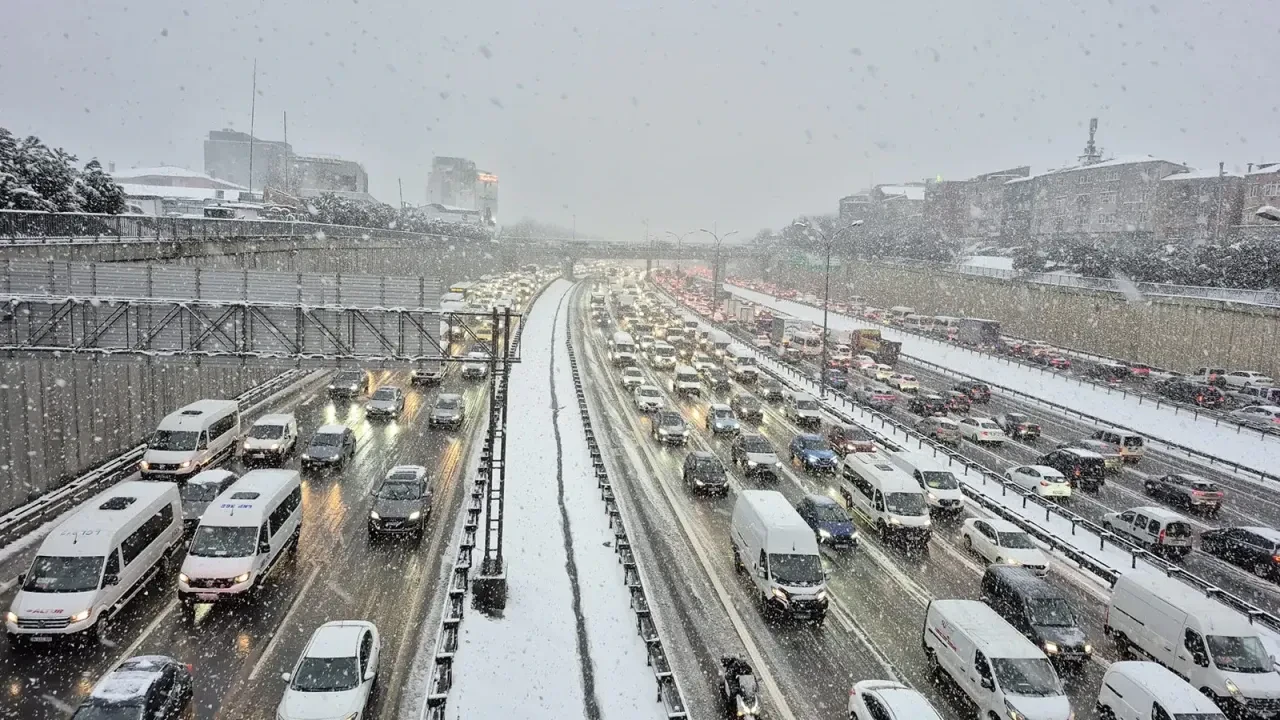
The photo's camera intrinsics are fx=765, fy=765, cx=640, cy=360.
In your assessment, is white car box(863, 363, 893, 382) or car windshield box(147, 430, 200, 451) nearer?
car windshield box(147, 430, 200, 451)

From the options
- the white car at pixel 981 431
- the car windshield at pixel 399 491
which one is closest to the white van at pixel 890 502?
the white car at pixel 981 431

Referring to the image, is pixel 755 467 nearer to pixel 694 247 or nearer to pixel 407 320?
pixel 407 320

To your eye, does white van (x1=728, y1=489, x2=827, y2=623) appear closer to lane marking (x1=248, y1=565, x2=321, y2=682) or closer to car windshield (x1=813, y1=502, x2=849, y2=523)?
car windshield (x1=813, y1=502, x2=849, y2=523)

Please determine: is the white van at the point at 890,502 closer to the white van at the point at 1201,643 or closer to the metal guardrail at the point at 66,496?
the white van at the point at 1201,643

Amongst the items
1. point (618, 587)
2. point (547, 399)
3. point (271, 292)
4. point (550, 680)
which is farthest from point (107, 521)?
point (547, 399)

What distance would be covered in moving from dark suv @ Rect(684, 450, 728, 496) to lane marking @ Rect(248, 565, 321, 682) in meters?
12.7

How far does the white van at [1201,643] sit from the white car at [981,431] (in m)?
18.6

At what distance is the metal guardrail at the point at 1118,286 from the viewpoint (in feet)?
158

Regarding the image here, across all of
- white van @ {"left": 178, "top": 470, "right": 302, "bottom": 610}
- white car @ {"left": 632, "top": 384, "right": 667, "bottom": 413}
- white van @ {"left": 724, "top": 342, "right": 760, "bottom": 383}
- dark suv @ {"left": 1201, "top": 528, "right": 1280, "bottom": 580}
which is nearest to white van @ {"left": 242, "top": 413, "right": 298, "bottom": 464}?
white van @ {"left": 178, "top": 470, "right": 302, "bottom": 610}

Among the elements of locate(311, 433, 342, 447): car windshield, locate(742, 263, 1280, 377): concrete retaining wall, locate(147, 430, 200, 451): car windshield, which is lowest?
locate(311, 433, 342, 447): car windshield

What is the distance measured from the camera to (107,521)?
17.0 m

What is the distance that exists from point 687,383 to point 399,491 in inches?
1003

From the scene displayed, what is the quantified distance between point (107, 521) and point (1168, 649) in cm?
2308

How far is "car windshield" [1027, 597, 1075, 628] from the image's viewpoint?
54.9 feet
